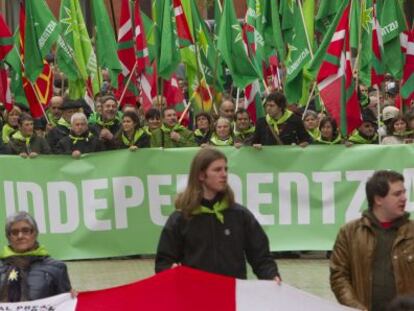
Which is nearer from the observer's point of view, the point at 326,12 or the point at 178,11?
the point at 178,11

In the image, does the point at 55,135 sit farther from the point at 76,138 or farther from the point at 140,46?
the point at 140,46

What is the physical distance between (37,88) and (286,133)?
5668mm

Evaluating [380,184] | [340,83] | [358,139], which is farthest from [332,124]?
[380,184]

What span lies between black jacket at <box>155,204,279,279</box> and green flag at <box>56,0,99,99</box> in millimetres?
10697

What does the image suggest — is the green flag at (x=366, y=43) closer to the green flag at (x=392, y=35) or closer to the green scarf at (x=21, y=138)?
the green flag at (x=392, y=35)

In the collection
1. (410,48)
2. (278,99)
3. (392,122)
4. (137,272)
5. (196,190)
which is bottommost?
(137,272)

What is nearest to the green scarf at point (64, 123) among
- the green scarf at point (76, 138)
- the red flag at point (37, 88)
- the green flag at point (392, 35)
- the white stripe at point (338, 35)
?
the red flag at point (37, 88)

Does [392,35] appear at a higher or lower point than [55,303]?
higher

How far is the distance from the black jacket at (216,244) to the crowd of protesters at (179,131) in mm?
5971

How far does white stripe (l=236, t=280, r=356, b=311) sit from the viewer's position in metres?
7.40

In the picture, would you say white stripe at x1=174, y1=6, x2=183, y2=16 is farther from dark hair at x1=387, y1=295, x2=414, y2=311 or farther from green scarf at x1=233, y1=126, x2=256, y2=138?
dark hair at x1=387, y1=295, x2=414, y2=311

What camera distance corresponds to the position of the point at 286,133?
1474 cm

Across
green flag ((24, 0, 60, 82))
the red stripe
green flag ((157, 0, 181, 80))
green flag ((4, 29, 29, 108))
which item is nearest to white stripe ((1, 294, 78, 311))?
the red stripe

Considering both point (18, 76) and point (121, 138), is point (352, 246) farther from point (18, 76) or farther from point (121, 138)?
point (18, 76)
